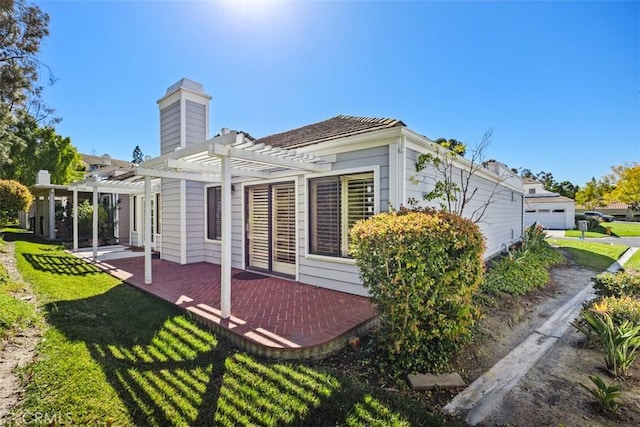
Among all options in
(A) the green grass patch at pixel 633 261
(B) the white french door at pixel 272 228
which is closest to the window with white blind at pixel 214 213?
(B) the white french door at pixel 272 228

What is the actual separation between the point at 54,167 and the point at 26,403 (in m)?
31.2

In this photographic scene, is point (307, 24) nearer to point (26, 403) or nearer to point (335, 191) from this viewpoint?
point (335, 191)

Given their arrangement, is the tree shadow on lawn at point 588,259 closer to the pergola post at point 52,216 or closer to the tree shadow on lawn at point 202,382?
the tree shadow on lawn at point 202,382

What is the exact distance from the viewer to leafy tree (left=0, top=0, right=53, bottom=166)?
10.6 meters

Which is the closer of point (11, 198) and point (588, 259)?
point (588, 259)

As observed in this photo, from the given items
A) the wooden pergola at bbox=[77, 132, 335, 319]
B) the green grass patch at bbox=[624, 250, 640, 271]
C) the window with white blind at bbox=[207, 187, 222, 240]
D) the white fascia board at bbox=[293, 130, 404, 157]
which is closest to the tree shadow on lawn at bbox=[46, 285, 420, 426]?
the wooden pergola at bbox=[77, 132, 335, 319]

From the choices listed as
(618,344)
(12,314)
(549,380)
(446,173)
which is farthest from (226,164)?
(618,344)

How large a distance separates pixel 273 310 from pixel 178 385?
2.28 meters

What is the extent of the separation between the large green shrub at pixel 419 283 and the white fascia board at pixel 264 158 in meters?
2.55

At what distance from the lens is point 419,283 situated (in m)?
3.60

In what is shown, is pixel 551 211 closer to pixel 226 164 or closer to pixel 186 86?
pixel 186 86

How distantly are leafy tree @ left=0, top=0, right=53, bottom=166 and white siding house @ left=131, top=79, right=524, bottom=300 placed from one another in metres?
5.44

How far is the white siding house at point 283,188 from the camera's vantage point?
5820mm

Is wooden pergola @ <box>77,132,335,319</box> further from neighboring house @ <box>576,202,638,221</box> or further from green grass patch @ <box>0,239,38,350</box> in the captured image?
neighboring house @ <box>576,202,638,221</box>
